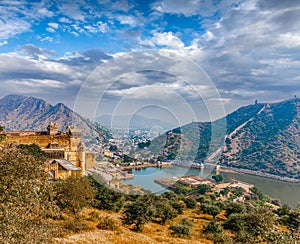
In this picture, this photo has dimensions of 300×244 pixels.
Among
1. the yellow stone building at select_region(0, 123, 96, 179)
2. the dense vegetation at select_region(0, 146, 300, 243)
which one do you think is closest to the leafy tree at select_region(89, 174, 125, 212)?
the dense vegetation at select_region(0, 146, 300, 243)

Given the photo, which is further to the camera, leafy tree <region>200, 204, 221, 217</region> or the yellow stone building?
the yellow stone building

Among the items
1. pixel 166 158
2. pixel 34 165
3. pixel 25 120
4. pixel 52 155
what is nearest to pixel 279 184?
pixel 166 158

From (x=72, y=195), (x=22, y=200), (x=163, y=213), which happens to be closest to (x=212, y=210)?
(x=163, y=213)

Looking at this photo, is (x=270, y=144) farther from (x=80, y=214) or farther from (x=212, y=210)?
(x=80, y=214)

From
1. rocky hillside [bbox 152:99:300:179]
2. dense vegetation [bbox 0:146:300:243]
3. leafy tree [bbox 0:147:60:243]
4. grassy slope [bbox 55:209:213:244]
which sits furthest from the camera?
rocky hillside [bbox 152:99:300:179]

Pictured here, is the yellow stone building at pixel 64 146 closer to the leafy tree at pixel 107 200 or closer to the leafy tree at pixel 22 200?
the leafy tree at pixel 107 200

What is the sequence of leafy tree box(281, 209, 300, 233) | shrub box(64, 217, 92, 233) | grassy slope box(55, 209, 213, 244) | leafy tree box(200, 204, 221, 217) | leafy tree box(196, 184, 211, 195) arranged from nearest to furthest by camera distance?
grassy slope box(55, 209, 213, 244) < shrub box(64, 217, 92, 233) < leafy tree box(281, 209, 300, 233) < leafy tree box(200, 204, 221, 217) < leafy tree box(196, 184, 211, 195)

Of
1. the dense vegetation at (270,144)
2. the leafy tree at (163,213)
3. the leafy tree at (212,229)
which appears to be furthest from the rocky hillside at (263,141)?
the leafy tree at (212,229)

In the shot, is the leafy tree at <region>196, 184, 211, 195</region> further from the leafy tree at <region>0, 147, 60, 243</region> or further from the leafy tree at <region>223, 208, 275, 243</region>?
the leafy tree at <region>0, 147, 60, 243</region>
